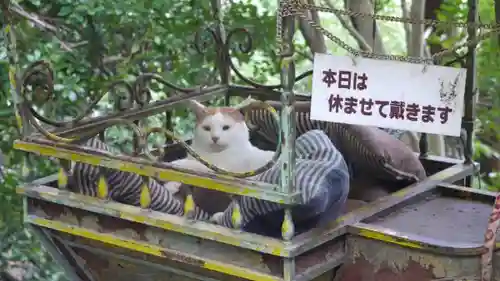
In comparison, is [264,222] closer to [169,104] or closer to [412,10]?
[169,104]

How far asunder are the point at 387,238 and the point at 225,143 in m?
0.45

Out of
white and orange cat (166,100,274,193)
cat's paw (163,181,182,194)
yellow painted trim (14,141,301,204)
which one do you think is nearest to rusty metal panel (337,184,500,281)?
yellow painted trim (14,141,301,204)

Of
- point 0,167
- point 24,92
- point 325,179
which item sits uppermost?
point 24,92

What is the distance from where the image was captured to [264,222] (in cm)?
140

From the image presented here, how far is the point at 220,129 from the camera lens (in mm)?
1697

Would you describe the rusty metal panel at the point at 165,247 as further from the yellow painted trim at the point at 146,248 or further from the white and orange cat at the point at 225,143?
the white and orange cat at the point at 225,143

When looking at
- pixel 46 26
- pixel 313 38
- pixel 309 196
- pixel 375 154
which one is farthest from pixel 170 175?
pixel 313 38

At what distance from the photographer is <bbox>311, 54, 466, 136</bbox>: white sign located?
1289 millimetres

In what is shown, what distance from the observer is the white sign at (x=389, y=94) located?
4.23 feet

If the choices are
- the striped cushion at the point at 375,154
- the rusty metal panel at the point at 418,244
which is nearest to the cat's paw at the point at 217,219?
the rusty metal panel at the point at 418,244

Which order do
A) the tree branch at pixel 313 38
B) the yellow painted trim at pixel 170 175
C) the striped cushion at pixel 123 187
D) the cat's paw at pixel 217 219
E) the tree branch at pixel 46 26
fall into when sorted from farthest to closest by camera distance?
the tree branch at pixel 313 38
the tree branch at pixel 46 26
the striped cushion at pixel 123 187
the cat's paw at pixel 217 219
the yellow painted trim at pixel 170 175

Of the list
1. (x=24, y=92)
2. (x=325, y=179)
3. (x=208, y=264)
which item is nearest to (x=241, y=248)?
(x=208, y=264)

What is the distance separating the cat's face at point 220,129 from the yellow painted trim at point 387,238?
0.40 meters

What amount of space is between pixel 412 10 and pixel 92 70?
0.99 metres
